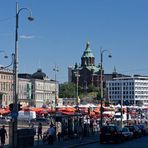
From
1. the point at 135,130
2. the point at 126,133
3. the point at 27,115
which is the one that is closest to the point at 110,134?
the point at 126,133

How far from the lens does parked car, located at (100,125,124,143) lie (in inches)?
Result: 1854

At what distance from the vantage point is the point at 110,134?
156ft

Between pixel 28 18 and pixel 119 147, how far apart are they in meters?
13.1

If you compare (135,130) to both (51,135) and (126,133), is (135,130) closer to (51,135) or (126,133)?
(126,133)

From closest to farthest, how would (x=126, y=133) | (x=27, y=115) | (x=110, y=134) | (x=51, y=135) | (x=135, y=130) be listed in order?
(x=51, y=135) < (x=110, y=134) < (x=126, y=133) < (x=135, y=130) < (x=27, y=115)

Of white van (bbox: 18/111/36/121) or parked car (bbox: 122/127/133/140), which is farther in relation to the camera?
white van (bbox: 18/111/36/121)

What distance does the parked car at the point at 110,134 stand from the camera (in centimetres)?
4709

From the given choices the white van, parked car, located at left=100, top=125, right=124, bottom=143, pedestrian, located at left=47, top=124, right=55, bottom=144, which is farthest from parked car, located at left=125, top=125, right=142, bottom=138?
the white van

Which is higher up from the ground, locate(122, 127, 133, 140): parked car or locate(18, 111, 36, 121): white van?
locate(18, 111, 36, 121): white van

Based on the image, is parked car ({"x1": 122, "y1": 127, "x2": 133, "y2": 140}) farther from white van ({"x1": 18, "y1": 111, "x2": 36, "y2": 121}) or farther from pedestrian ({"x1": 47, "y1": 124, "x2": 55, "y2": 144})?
white van ({"x1": 18, "y1": 111, "x2": 36, "y2": 121})

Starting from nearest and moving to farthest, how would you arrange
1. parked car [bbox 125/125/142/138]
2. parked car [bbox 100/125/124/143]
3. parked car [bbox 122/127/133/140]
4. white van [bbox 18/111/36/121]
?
parked car [bbox 100/125/124/143], parked car [bbox 122/127/133/140], parked car [bbox 125/125/142/138], white van [bbox 18/111/36/121]

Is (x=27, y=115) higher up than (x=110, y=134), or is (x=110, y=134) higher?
(x=27, y=115)

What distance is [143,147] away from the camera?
4172 cm

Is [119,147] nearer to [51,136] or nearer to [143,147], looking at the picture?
[143,147]
